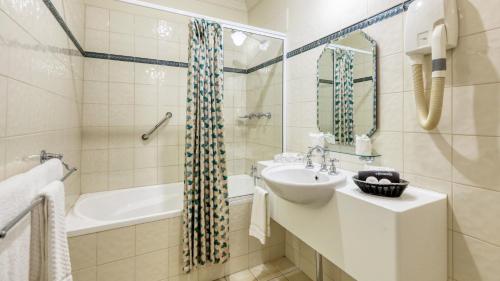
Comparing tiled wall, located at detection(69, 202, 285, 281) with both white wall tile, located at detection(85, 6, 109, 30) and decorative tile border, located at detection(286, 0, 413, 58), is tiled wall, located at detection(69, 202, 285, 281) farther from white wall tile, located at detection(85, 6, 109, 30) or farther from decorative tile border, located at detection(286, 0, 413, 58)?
white wall tile, located at detection(85, 6, 109, 30)

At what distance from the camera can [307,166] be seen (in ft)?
5.08

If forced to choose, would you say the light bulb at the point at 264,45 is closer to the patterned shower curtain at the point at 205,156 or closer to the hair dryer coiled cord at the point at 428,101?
the patterned shower curtain at the point at 205,156

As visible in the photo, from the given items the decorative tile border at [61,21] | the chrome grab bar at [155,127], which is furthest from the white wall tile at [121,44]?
the chrome grab bar at [155,127]

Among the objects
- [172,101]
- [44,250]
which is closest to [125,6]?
[172,101]

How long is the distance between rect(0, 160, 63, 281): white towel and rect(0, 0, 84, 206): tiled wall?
0.65 ft

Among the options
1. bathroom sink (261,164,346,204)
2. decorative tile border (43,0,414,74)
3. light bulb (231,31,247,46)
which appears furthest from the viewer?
light bulb (231,31,247,46)

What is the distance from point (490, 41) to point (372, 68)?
0.51m

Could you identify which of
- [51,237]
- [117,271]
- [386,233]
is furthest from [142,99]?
[386,233]

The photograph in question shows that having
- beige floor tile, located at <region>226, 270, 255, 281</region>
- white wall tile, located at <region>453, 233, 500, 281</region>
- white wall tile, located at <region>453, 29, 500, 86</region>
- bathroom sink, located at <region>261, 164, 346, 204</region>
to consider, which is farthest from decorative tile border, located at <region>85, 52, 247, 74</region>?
white wall tile, located at <region>453, 233, 500, 281</region>

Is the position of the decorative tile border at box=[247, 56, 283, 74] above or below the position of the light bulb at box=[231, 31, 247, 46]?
below

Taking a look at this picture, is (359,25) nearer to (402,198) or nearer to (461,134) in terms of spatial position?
(461,134)

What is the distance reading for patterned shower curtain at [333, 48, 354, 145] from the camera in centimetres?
153

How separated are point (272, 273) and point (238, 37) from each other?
2136 mm

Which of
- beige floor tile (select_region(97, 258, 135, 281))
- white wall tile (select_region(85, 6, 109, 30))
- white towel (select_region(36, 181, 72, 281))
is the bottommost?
beige floor tile (select_region(97, 258, 135, 281))
